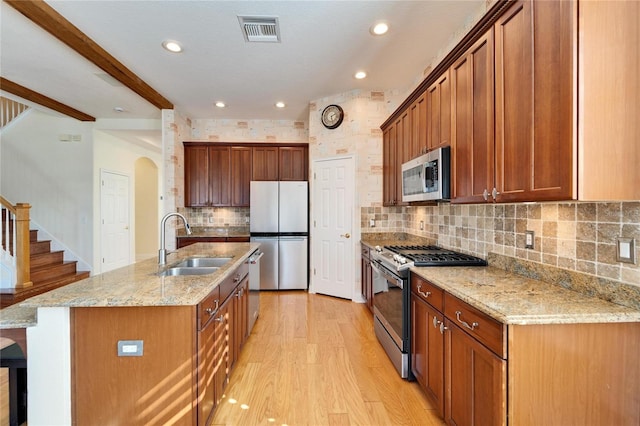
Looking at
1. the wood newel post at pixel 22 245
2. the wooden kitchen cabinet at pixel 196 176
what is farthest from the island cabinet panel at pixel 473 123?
the wood newel post at pixel 22 245

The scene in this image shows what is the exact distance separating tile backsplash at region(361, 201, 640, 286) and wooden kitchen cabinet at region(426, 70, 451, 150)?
643mm

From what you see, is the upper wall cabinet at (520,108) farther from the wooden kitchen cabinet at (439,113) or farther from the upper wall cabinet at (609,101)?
the wooden kitchen cabinet at (439,113)

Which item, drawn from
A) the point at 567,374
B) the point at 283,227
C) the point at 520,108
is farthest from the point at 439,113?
the point at 283,227

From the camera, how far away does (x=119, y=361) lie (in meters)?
1.43

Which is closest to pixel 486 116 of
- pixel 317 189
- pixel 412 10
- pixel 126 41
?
pixel 412 10

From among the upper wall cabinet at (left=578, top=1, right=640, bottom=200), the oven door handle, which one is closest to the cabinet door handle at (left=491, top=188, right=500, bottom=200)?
the upper wall cabinet at (left=578, top=1, right=640, bottom=200)

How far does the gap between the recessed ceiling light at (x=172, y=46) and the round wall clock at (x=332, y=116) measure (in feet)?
6.74

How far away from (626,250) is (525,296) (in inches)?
17.7

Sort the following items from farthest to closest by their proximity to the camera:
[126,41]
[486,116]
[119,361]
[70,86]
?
1. [70,86]
2. [126,41]
3. [486,116]
4. [119,361]

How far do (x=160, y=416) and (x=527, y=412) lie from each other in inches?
65.7

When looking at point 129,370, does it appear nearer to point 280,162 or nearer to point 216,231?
point 216,231

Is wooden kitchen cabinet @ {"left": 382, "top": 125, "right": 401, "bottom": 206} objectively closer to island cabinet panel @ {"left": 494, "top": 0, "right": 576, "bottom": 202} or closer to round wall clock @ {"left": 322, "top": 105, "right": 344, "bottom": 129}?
round wall clock @ {"left": 322, "top": 105, "right": 344, "bottom": 129}

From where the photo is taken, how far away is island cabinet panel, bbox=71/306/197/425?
4.66ft

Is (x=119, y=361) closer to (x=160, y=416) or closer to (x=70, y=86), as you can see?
(x=160, y=416)
